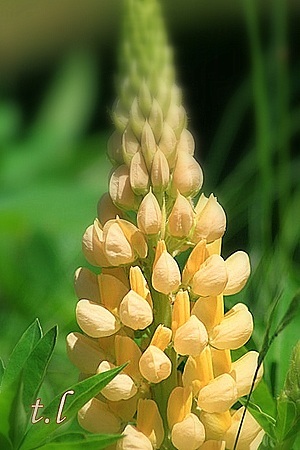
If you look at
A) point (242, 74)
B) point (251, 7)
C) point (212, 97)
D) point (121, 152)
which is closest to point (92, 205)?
point (251, 7)

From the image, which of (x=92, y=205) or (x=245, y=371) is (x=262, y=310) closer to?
(x=245, y=371)

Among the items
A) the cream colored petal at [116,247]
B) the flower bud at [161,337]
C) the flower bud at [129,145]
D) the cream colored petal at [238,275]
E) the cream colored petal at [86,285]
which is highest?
the flower bud at [129,145]

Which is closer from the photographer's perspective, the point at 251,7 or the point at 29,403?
the point at 29,403

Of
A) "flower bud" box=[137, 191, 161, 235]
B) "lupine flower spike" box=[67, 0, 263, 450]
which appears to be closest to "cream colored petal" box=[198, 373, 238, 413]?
"lupine flower spike" box=[67, 0, 263, 450]

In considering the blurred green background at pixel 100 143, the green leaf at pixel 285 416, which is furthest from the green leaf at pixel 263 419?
the blurred green background at pixel 100 143

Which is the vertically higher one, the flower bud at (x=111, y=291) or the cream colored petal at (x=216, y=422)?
the flower bud at (x=111, y=291)

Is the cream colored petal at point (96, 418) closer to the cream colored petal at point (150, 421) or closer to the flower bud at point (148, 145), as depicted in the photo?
the cream colored petal at point (150, 421)
